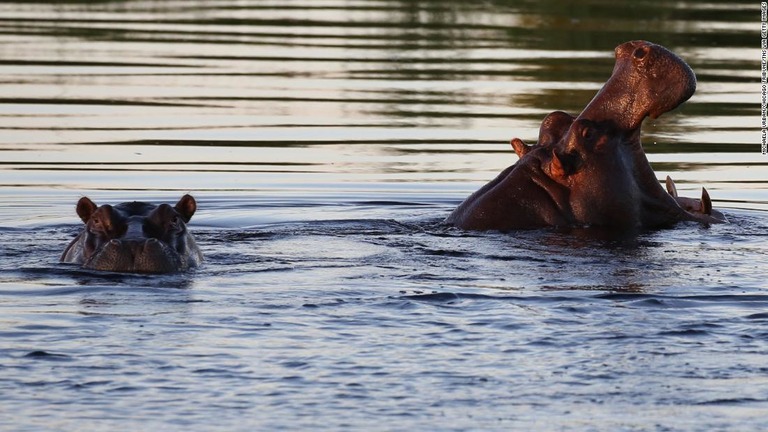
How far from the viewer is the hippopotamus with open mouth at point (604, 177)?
10.6 metres

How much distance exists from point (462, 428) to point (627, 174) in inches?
194

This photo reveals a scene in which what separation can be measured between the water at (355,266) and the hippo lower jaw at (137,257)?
16 cm

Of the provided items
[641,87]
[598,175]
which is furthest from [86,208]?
[641,87]

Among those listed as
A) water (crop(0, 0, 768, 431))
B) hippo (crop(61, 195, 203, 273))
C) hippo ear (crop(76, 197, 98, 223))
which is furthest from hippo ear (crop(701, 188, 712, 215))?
hippo ear (crop(76, 197, 98, 223))

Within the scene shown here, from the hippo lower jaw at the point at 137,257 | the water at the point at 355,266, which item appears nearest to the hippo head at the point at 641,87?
the water at the point at 355,266

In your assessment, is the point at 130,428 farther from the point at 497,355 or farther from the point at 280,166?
the point at 280,166

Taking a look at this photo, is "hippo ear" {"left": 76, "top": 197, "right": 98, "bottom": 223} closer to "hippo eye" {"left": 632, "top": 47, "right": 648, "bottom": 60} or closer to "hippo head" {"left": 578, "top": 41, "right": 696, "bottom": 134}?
"hippo head" {"left": 578, "top": 41, "right": 696, "bottom": 134}

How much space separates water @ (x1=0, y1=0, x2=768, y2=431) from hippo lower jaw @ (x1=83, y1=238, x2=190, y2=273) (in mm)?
160

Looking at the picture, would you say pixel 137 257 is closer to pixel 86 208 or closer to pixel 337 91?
pixel 86 208

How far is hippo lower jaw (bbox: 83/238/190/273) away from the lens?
8.84m

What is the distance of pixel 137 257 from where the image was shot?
8852 mm

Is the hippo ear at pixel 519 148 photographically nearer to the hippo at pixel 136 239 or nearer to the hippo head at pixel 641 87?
the hippo head at pixel 641 87

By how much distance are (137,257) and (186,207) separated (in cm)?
59

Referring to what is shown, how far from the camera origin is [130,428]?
6000 millimetres
